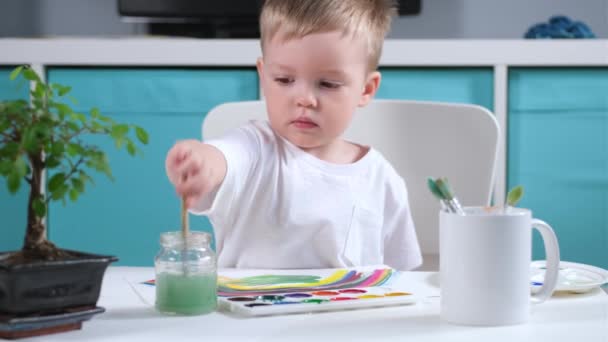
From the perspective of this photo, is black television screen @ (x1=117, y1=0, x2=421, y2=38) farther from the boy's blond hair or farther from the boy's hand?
the boy's hand

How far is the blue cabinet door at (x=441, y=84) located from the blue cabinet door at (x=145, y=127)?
0.37 meters

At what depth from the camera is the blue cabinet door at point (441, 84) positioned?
2.29m

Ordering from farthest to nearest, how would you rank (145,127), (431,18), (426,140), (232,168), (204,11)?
(431,18), (204,11), (145,127), (426,140), (232,168)

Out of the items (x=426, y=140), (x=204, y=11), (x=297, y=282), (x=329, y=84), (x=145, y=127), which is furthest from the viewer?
(x=204, y=11)

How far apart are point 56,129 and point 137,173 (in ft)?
5.58

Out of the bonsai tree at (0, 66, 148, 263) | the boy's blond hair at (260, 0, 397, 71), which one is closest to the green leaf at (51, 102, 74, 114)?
the bonsai tree at (0, 66, 148, 263)

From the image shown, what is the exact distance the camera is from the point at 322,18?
3.44ft

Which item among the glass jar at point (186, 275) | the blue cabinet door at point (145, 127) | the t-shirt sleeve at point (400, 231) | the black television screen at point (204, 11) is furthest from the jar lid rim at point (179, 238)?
the black television screen at point (204, 11)

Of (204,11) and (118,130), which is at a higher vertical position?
(204,11)

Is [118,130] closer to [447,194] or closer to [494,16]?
[447,194]

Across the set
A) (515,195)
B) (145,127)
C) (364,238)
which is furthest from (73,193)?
(145,127)

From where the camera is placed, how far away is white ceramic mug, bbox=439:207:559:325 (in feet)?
2.18

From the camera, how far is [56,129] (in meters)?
0.63

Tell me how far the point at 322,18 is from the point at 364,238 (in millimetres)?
298
